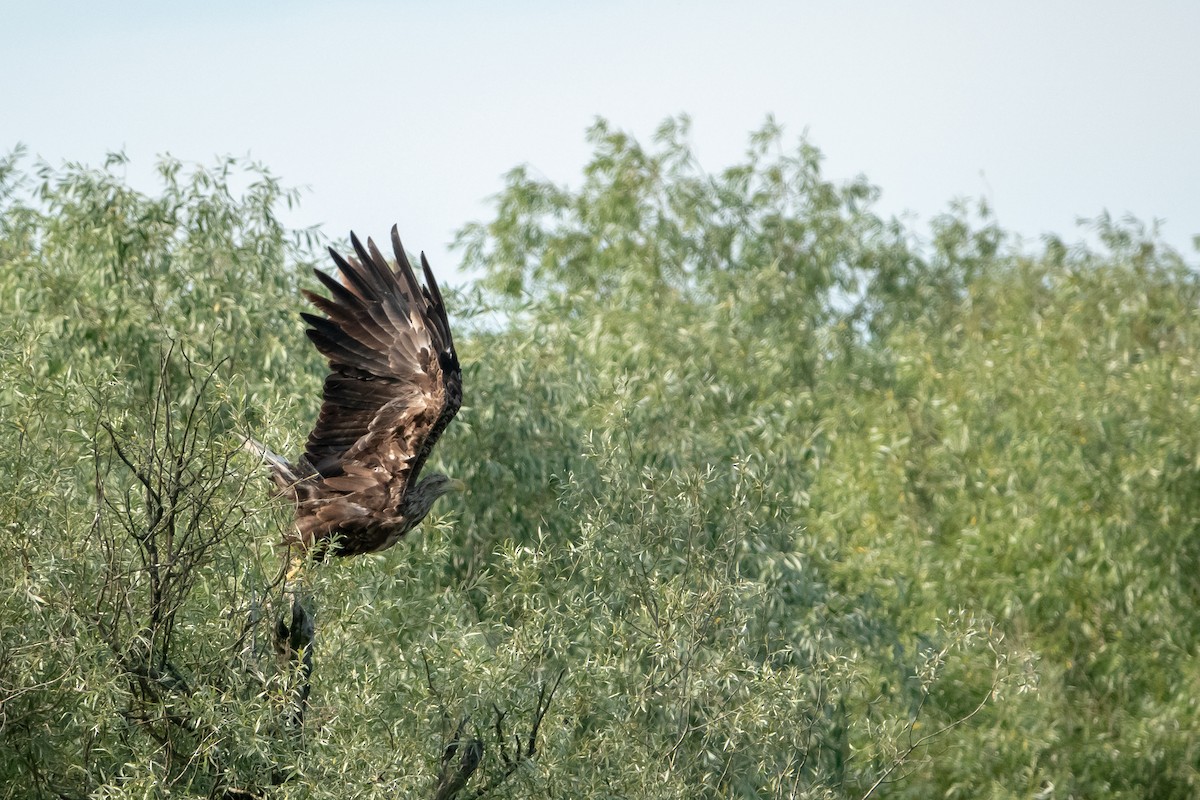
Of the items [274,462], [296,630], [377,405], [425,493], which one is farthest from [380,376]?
[296,630]

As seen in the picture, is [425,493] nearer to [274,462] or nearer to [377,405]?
[377,405]

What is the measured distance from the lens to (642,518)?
6.82m

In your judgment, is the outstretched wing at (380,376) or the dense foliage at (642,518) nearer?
the dense foliage at (642,518)

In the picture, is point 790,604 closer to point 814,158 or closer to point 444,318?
point 444,318

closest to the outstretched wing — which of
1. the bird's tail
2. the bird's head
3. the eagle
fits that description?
the eagle

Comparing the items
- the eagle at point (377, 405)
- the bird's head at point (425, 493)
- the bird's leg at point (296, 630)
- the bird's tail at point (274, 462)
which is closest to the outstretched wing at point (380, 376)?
the eagle at point (377, 405)

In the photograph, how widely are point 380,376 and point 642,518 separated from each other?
5.39ft

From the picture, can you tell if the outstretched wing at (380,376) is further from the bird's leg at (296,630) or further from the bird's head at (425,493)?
the bird's leg at (296,630)

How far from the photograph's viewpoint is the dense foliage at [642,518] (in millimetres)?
5555

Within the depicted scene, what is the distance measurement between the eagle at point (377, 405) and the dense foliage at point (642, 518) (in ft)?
1.09

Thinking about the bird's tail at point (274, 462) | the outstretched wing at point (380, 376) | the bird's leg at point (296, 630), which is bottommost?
the bird's leg at point (296, 630)

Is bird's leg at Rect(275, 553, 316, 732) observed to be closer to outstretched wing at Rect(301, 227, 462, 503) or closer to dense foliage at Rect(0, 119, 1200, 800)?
dense foliage at Rect(0, 119, 1200, 800)

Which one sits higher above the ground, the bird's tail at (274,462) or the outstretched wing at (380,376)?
the outstretched wing at (380,376)

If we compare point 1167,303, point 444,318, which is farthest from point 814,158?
point 444,318
